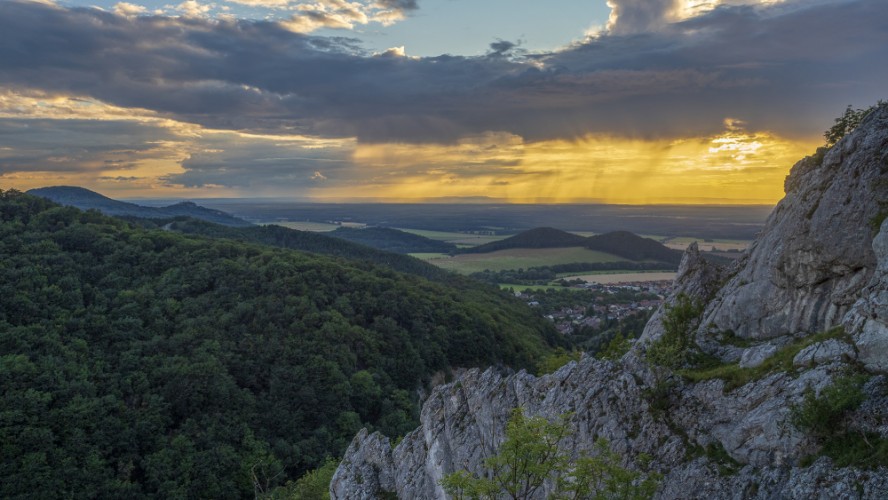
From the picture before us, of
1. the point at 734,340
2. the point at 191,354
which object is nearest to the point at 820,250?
the point at 734,340

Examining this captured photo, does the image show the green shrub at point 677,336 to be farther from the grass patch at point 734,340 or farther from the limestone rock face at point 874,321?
the limestone rock face at point 874,321

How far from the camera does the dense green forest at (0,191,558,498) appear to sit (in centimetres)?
5609

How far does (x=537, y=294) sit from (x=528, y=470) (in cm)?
16687

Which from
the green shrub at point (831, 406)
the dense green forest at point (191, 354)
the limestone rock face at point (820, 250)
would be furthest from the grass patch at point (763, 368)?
the dense green forest at point (191, 354)

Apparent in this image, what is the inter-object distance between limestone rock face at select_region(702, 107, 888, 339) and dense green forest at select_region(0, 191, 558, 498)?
2106 inches

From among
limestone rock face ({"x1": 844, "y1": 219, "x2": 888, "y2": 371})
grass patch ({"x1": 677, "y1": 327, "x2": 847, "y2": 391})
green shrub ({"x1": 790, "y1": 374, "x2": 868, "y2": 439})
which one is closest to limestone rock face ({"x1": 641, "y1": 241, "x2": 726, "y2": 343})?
grass patch ({"x1": 677, "y1": 327, "x2": 847, "y2": 391})

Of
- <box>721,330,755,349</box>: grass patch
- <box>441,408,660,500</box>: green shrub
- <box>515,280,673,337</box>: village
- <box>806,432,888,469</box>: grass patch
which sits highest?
<box>721,330,755,349</box>: grass patch

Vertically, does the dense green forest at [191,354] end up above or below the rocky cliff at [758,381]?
below

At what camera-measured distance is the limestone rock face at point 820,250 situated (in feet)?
79.3

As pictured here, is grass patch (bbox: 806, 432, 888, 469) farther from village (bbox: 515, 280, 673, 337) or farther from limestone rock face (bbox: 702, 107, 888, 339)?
village (bbox: 515, 280, 673, 337)

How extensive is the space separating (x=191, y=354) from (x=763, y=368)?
7123 centimetres

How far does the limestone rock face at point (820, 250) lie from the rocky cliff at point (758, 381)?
2.5 inches

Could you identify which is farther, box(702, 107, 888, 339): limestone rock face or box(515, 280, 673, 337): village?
box(515, 280, 673, 337): village

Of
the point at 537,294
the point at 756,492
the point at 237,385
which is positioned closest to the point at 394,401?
the point at 237,385
